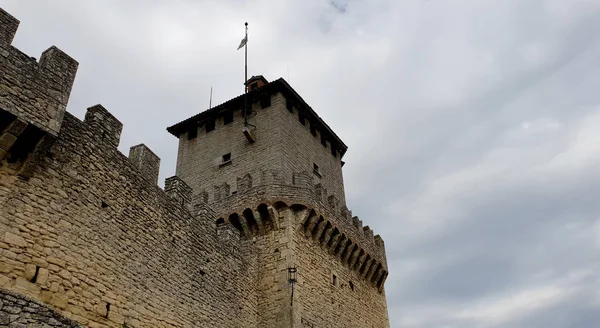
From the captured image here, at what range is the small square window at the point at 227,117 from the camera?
19.3 meters

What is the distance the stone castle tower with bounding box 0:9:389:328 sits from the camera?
7.72m

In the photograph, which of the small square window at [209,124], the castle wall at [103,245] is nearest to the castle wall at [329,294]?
the castle wall at [103,245]

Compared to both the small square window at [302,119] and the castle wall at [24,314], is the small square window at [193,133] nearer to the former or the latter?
the small square window at [302,119]

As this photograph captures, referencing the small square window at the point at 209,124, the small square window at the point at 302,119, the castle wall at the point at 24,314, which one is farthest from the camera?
the small square window at the point at 209,124

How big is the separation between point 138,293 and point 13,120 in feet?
12.8

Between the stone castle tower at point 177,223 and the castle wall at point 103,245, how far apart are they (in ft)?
0.08

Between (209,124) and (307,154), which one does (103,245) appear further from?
(209,124)

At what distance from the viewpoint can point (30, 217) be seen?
779cm

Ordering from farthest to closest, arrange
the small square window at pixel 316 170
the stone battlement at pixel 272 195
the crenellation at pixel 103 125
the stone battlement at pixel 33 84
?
1. the small square window at pixel 316 170
2. the stone battlement at pixel 272 195
3. the crenellation at pixel 103 125
4. the stone battlement at pixel 33 84

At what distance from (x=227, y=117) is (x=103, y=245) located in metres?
11.0

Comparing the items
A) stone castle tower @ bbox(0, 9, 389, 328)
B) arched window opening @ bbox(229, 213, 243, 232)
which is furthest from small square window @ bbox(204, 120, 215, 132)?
arched window opening @ bbox(229, 213, 243, 232)

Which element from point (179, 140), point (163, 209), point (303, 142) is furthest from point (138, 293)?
point (179, 140)

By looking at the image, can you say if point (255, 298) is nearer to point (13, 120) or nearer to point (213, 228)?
point (213, 228)

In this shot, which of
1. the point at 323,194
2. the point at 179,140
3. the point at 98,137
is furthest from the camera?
the point at 179,140
